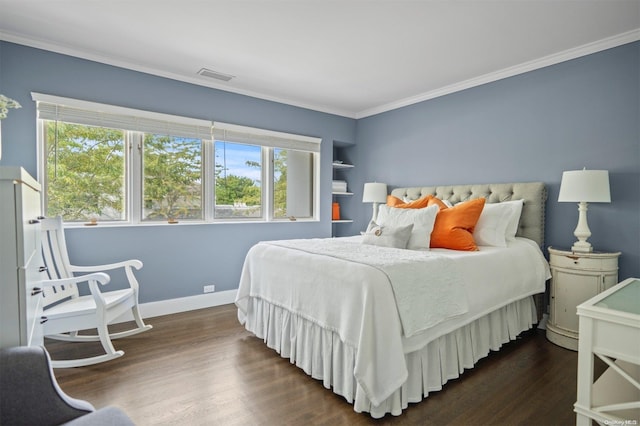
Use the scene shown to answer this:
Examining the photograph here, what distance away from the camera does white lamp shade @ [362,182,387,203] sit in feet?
14.7

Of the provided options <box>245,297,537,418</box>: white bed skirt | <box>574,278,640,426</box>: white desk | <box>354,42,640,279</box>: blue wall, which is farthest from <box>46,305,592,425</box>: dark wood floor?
<box>354,42,640,279</box>: blue wall

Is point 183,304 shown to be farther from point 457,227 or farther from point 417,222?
point 457,227

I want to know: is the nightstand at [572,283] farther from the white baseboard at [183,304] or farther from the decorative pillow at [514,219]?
the white baseboard at [183,304]

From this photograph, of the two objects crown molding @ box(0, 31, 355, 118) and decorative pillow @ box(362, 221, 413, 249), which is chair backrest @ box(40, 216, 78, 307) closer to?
crown molding @ box(0, 31, 355, 118)

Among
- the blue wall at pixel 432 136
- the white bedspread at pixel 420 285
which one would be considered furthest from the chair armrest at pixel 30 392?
the blue wall at pixel 432 136

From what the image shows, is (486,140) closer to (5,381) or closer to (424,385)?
(424,385)

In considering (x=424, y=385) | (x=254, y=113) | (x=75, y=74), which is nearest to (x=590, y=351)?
(x=424, y=385)

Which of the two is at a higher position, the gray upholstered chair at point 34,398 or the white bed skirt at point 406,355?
the gray upholstered chair at point 34,398

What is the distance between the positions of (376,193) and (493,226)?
1751 mm

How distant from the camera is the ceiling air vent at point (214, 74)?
11.3 ft

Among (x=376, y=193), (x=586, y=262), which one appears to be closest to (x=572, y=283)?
(x=586, y=262)

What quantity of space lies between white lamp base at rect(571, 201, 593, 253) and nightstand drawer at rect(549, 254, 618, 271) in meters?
0.09

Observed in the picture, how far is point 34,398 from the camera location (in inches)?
38.6

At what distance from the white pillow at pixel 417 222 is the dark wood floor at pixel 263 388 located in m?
0.99
